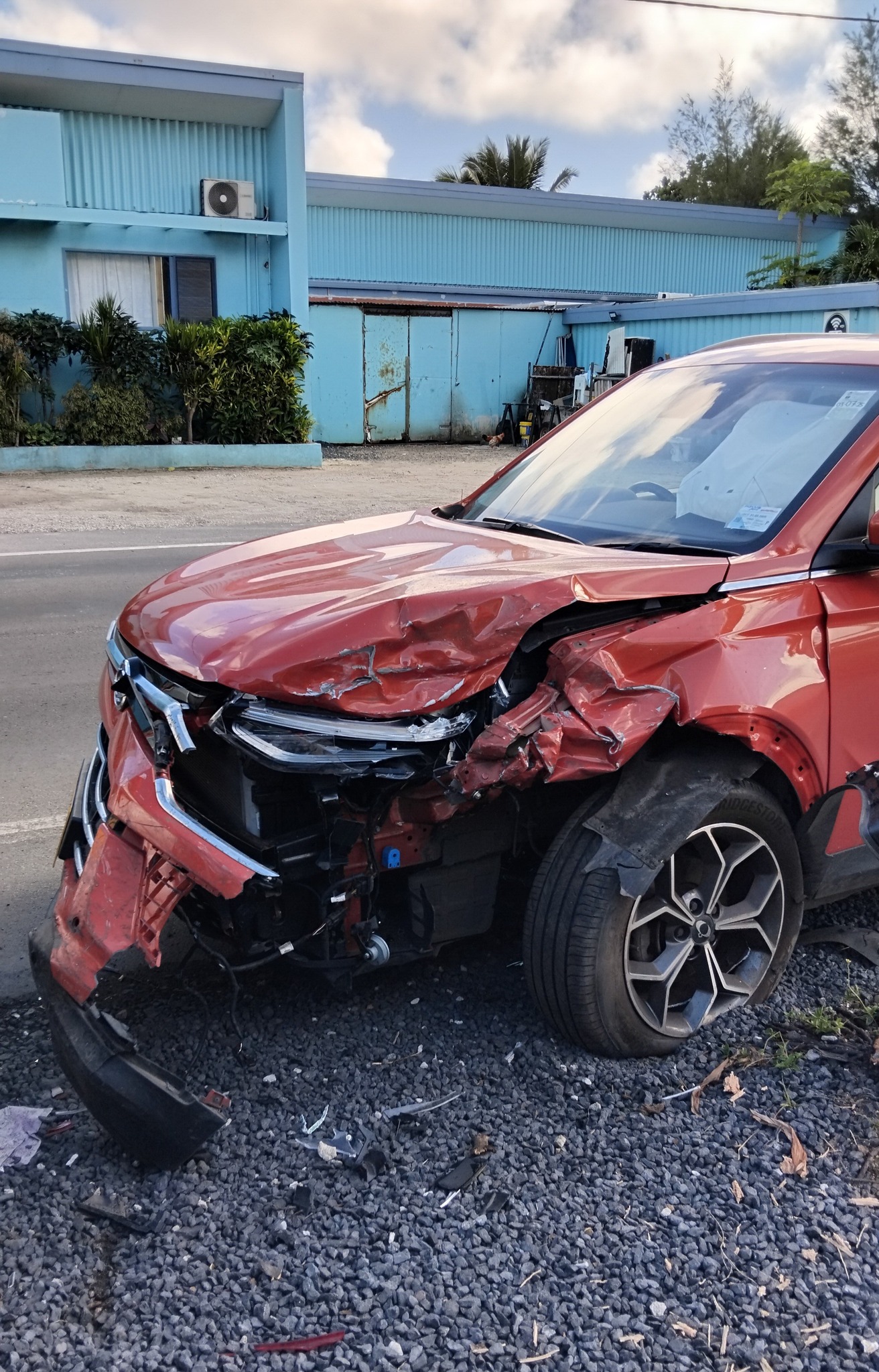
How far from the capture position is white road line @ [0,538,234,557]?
10.6m

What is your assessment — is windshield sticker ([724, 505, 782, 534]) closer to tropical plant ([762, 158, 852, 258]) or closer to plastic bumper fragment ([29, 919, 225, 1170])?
plastic bumper fragment ([29, 919, 225, 1170])

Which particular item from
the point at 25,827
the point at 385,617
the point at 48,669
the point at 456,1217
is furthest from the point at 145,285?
the point at 456,1217

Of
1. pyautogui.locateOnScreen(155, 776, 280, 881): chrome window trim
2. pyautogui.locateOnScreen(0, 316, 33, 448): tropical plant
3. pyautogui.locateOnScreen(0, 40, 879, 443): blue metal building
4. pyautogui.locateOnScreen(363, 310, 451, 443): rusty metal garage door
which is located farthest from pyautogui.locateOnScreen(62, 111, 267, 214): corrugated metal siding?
pyautogui.locateOnScreen(155, 776, 280, 881): chrome window trim

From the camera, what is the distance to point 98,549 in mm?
10898

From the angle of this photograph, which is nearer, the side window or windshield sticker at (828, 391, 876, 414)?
the side window

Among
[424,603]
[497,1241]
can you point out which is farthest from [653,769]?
[497,1241]

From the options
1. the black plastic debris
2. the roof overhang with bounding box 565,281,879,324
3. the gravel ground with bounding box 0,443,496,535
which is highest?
the roof overhang with bounding box 565,281,879,324

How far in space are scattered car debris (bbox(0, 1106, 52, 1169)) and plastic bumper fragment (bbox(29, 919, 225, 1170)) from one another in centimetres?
25

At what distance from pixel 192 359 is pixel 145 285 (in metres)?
2.72

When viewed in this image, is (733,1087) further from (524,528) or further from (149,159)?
(149,159)

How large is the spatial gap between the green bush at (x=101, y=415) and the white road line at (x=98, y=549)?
748 centimetres

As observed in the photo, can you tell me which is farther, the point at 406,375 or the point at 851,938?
the point at 406,375

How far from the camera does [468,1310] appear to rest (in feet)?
7.36

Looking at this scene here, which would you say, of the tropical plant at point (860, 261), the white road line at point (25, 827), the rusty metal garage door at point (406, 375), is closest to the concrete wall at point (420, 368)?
the rusty metal garage door at point (406, 375)
